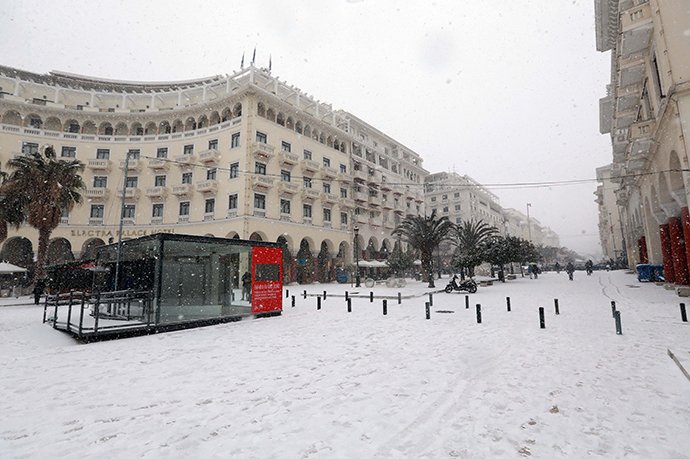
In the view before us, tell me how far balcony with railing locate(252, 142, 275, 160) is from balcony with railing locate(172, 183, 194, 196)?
25.7 feet

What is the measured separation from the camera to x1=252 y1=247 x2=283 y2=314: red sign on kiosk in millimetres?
13195

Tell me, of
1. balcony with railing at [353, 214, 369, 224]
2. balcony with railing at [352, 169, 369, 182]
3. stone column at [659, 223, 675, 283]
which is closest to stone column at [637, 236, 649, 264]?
stone column at [659, 223, 675, 283]

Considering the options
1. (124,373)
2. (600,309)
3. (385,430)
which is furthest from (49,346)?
(600,309)

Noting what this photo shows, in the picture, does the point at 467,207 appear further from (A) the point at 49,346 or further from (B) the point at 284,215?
(A) the point at 49,346

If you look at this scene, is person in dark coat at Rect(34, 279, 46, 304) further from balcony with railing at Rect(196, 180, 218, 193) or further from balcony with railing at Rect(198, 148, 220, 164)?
balcony with railing at Rect(198, 148, 220, 164)

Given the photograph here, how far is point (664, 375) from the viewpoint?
18.5ft

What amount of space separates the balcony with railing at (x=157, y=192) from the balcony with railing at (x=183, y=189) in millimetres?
1452

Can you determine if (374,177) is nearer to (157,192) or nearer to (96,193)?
(157,192)

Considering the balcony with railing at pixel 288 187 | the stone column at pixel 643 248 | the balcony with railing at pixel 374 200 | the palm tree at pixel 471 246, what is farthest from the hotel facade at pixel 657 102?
the balcony with railing at pixel 374 200

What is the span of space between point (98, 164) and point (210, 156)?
12776mm

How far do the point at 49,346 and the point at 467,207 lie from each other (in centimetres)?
7456

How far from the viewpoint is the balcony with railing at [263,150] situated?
32.1 meters

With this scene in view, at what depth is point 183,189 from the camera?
34.1 meters

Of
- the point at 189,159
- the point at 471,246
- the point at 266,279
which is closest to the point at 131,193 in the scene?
the point at 189,159
